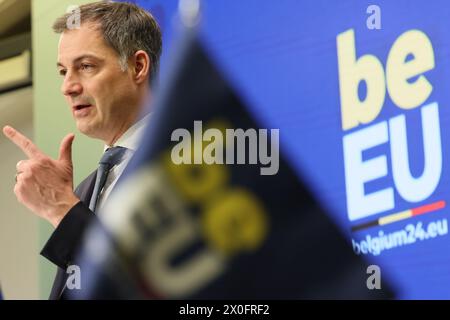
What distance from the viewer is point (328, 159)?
2.32 meters

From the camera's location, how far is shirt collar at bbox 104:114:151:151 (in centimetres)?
238

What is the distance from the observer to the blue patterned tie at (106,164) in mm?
2345

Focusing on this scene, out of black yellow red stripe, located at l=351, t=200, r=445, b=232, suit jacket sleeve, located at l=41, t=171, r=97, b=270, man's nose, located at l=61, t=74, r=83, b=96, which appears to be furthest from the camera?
man's nose, located at l=61, t=74, r=83, b=96

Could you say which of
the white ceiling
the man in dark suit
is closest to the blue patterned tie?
the man in dark suit

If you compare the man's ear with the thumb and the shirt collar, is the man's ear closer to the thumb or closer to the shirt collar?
the shirt collar

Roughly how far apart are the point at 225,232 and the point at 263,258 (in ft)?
0.40

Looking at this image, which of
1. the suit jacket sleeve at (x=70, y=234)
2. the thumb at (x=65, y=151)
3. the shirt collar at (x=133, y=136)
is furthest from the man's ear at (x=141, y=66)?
the suit jacket sleeve at (x=70, y=234)

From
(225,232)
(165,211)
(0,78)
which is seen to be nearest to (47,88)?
(0,78)

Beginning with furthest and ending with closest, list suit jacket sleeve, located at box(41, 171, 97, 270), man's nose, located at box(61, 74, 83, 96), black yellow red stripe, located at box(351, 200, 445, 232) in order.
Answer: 1. man's nose, located at box(61, 74, 83, 96)
2. suit jacket sleeve, located at box(41, 171, 97, 270)
3. black yellow red stripe, located at box(351, 200, 445, 232)

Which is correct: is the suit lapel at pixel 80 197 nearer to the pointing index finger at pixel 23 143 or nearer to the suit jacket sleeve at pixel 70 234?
the suit jacket sleeve at pixel 70 234

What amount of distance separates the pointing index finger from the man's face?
135mm

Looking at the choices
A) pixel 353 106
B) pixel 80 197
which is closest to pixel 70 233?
pixel 80 197

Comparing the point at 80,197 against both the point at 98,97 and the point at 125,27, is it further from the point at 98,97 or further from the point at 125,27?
the point at 125,27
